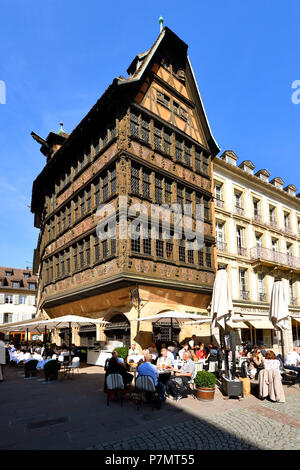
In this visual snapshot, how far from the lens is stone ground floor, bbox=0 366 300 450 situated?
17.7ft

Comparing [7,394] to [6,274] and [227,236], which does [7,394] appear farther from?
[6,274]

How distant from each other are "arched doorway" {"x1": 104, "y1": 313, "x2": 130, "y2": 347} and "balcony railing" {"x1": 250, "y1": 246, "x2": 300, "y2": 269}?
12.0m

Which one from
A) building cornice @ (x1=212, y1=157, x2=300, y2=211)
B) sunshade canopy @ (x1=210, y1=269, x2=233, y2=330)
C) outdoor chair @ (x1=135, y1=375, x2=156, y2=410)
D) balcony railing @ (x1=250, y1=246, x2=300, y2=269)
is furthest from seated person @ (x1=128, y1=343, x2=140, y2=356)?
building cornice @ (x1=212, y1=157, x2=300, y2=211)

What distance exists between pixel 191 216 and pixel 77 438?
15.2m

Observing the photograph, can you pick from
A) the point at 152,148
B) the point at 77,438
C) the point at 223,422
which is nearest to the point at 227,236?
the point at 152,148

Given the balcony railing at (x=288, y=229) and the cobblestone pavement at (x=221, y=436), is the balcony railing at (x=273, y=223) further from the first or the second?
the cobblestone pavement at (x=221, y=436)

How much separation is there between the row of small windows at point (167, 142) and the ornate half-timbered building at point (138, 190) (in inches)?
2.5

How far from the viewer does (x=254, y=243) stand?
2534 cm

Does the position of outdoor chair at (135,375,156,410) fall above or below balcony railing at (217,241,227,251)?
below

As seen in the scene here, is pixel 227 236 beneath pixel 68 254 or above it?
above

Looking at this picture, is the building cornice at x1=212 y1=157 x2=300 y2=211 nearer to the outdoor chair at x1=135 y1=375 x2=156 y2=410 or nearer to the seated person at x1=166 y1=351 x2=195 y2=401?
the seated person at x1=166 y1=351 x2=195 y2=401

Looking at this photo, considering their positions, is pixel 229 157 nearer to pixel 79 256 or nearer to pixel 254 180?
pixel 254 180

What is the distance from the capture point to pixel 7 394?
985cm
